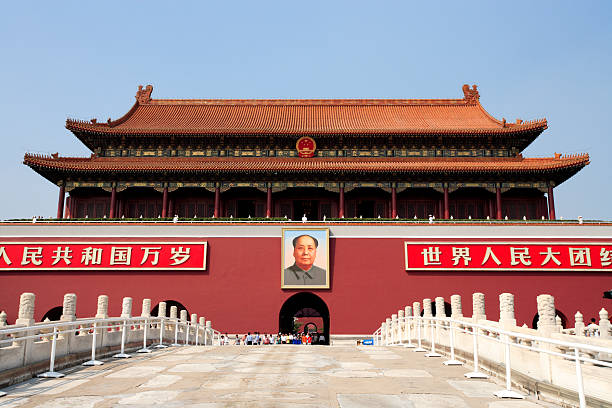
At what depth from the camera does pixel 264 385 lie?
7953mm

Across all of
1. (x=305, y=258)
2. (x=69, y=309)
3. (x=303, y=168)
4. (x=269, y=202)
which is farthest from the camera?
(x=269, y=202)

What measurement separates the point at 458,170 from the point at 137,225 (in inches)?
564

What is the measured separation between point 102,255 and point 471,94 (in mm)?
21505

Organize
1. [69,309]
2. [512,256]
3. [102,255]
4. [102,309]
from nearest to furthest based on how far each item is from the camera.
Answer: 1. [69,309]
2. [102,309]
3. [512,256]
4. [102,255]

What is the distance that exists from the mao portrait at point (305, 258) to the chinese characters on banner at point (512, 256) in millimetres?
3438

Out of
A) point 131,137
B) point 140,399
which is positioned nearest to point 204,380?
point 140,399

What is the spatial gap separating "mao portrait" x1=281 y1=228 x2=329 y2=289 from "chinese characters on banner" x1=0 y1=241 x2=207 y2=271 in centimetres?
340

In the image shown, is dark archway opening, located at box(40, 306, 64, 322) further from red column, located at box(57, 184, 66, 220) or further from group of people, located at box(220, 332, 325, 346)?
group of people, located at box(220, 332, 325, 346)

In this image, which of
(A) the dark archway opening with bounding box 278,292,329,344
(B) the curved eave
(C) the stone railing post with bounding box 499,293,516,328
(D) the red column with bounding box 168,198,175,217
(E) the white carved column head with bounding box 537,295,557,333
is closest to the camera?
(E) the white carved column head with bounding box 537,295,557,333

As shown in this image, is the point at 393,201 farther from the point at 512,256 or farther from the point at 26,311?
the point at 26,311

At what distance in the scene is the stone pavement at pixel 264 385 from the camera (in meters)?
6.82

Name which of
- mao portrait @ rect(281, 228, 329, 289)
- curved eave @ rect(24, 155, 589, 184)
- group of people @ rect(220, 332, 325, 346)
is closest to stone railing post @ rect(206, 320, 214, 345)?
group of people @ rect(220, 332, 325, 346)

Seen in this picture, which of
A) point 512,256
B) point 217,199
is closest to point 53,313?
point 217,199

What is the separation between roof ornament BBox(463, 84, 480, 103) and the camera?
31.1 metres
